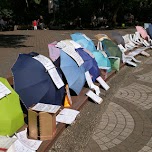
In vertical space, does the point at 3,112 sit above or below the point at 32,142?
above

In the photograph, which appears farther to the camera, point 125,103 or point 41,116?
point 125,103

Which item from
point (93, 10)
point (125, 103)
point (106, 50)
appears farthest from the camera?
point (93, 10)

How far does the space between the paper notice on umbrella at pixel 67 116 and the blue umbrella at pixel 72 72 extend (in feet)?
2.18

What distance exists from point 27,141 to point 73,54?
2506 millimetres

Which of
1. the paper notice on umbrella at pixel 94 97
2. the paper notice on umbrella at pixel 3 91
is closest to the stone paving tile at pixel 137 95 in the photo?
the paper notice on umbrella at pixel 94 97

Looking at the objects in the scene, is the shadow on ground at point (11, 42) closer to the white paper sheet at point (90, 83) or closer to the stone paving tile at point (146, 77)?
the stone paving tile at point (146, 77)

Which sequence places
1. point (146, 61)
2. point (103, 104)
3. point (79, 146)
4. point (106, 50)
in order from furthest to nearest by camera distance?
point (146, 61) → point (106, 50) → point (103, 104) → point (79, 146)

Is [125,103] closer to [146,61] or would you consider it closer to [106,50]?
[106,50]

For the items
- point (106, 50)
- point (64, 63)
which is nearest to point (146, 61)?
point (106, 50)

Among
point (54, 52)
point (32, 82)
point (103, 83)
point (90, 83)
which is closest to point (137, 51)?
point (103, 83)

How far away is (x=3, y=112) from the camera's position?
391 cm

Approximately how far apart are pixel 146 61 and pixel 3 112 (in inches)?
321

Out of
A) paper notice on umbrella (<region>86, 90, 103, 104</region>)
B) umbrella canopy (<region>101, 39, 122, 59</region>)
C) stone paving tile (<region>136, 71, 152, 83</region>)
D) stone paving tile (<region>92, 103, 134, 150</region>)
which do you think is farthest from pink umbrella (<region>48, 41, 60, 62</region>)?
stone paving tile (<region>136, 71, 152, 83</region>)

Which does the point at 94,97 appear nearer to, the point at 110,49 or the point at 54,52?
the point at 54,52
